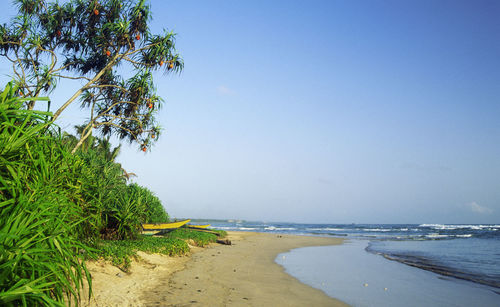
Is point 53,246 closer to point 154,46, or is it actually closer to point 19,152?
point 19,152

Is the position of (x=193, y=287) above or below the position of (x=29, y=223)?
below

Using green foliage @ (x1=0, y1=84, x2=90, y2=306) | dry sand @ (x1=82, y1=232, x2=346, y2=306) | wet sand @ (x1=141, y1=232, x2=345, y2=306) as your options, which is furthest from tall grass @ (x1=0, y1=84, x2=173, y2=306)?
wet sand @ (x1=141, y1=232, x2=345, y2=306)

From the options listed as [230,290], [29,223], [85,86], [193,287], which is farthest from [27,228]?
[85,86]

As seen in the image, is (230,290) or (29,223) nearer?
(29,223)

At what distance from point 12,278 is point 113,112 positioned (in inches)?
554

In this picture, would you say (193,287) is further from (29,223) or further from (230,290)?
(29,223)

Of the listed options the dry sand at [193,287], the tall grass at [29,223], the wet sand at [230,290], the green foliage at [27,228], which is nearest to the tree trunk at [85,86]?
the dry sand at [193,287]

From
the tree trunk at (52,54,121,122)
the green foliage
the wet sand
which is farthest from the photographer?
the tree trunk at (52,54,121,122)

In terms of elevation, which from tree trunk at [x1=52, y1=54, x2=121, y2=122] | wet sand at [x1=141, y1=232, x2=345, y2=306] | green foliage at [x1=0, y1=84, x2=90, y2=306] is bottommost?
wet sand at [x1=141, y1=232, x2=345, y2=306]

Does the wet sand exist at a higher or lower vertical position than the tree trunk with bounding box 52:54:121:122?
lower

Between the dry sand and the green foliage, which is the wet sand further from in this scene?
the green foliage

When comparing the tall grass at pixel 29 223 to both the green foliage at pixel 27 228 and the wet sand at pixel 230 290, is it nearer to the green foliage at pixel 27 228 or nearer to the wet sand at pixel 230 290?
the green foliage at pixel 27 228

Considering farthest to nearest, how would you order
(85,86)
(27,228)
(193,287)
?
(85,86), (193,287), (27,228)

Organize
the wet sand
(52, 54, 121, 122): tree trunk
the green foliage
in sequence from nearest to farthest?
1. the green foliage
2. the wet sand
3. (52, 54, 121, 122): tree trunk
